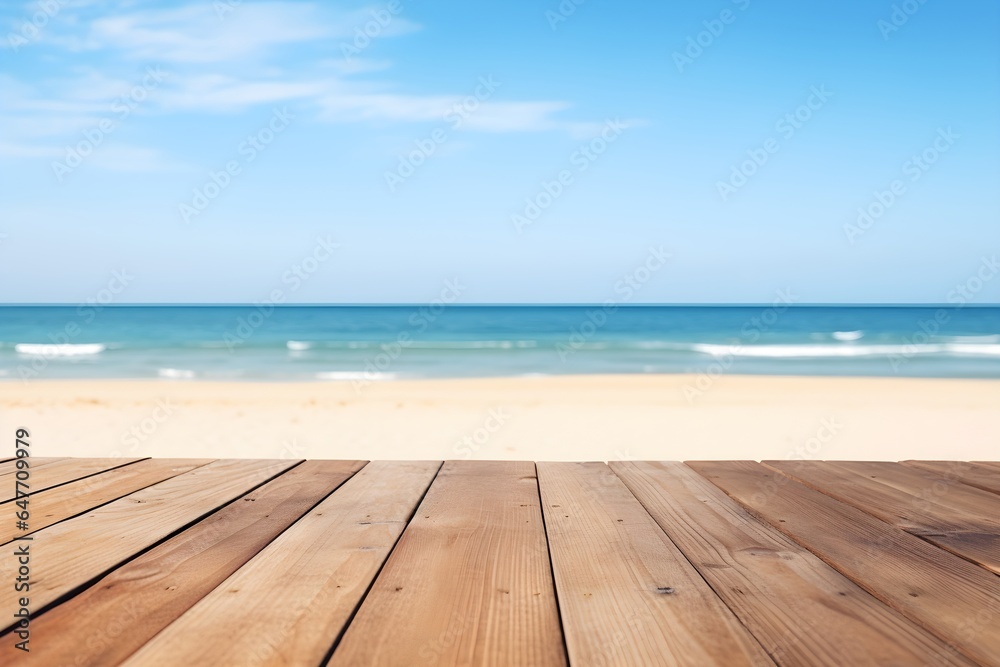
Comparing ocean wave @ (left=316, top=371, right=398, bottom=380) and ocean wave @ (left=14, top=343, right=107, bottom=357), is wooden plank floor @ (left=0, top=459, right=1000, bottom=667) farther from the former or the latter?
ocean wave @ (left=14, top=343, right=107, bottom=357)

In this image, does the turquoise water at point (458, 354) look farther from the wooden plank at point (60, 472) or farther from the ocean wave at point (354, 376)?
the wooden plank at point (60, 472)

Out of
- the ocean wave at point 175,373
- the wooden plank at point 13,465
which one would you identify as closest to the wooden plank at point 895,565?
the wooden plank at point 13,465

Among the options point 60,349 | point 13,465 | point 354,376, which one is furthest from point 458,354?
point 13,465

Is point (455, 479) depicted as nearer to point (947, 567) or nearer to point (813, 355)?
point (947, 567)

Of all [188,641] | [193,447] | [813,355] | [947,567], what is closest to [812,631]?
[947,567]

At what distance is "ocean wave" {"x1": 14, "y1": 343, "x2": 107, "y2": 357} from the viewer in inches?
750

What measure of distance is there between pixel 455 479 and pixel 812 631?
1.07m

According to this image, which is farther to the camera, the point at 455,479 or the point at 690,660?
the point at 455,479

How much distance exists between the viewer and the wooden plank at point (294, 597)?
846 mm

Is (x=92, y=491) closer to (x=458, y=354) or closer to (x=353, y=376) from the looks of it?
(x=353, y=376)

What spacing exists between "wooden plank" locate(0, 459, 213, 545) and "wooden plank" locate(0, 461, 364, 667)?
32cm

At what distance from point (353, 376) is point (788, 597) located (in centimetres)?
1243

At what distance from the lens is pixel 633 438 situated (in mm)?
6344

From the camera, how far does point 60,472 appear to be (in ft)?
6.23
